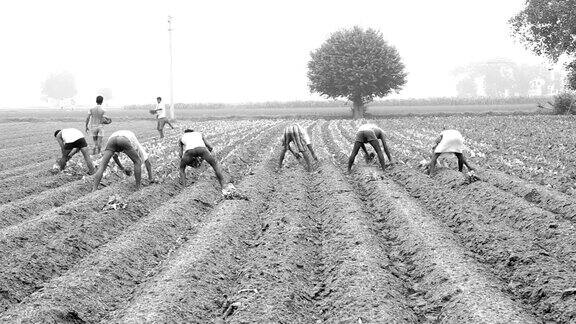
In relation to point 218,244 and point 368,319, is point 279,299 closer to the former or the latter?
point 368,319

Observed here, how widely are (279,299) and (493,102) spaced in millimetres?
68564

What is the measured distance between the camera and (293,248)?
7570 millimetres

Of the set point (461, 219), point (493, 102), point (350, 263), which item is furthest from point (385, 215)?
point (493, 102)

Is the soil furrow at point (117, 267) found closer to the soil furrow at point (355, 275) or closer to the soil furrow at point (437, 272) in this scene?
the soil furrow at point (355, 275)

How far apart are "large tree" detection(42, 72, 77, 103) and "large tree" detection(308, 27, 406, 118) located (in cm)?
9760

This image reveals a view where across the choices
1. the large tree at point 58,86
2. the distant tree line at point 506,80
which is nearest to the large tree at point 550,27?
the distant tree line at point 506,80

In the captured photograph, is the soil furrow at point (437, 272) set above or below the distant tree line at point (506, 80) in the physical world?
below

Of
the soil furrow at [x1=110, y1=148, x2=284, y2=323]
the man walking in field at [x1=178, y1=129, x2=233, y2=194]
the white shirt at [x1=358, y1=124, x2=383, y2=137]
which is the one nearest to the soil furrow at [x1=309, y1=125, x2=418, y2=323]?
the soil furrow at [x1=110, y1=148, x2=284, y2=323]

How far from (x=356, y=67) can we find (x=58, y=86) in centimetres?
10265

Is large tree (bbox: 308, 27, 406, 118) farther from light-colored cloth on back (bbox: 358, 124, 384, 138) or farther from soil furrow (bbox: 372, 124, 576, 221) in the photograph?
soil furrow (bbox: 372, 124, 576, 221)

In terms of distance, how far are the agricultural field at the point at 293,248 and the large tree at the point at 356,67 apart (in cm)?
3468

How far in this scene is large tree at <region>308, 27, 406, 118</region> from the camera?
47.9 meters

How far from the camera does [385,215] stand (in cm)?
974

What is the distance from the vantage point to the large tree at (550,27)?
35562mm
